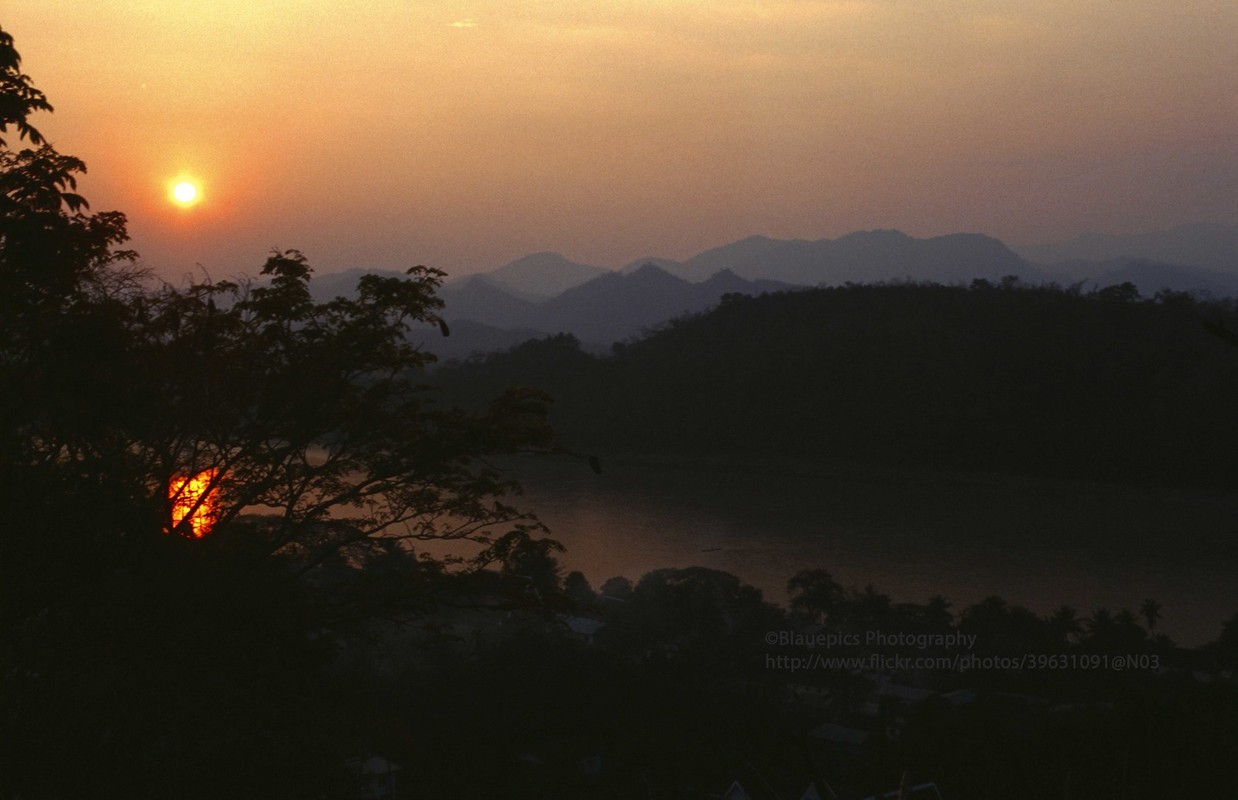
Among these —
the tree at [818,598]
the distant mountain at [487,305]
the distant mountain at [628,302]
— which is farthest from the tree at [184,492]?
the distant mountain at [487,305]

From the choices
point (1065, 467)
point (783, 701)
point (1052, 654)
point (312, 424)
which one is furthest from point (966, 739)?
point (1065, 467)

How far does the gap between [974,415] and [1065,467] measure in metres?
2.07

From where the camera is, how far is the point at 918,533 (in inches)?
540

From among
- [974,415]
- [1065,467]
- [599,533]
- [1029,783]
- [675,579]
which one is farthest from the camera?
[974,415]

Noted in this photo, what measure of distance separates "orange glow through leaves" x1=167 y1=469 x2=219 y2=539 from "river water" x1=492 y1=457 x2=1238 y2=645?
6.68 m

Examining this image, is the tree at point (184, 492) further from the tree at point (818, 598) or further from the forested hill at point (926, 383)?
the forested hill at point (926, 383)

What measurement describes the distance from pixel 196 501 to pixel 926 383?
19631mm

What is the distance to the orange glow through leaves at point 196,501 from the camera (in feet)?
9.42

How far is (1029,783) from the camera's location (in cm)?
104

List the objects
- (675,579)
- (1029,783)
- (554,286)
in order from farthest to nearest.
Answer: (554,286) < (675,579) < (1029,783)

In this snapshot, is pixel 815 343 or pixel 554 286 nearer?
pixel 815 343

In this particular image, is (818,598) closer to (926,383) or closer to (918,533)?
(918,533)

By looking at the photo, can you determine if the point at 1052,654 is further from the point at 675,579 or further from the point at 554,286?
the point at 554,286

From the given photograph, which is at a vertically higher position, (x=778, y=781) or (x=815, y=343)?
(x=815, y=343)
